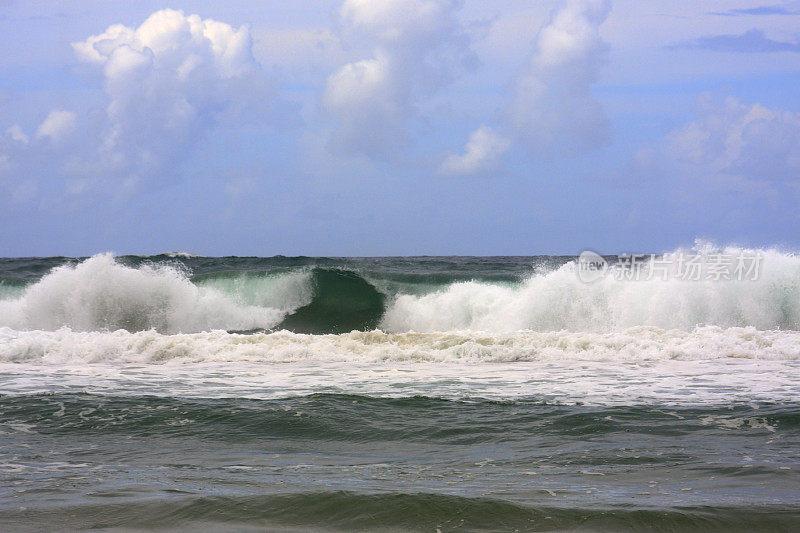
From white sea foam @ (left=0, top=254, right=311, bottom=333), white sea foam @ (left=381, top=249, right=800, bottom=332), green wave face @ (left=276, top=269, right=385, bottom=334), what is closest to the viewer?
white sea foam @ (left=381, top=249, right=800, bottom=332)

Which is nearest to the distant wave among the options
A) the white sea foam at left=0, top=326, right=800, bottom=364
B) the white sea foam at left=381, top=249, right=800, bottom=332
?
the white sea foam at left=381, top=249, right=800, bottom=332

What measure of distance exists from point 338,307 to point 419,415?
34.9 ft

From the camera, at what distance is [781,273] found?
567 inches

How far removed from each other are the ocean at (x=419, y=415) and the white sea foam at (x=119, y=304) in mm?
44

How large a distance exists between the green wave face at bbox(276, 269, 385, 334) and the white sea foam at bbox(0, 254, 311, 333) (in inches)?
39.6

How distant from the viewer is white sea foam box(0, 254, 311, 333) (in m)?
15.0

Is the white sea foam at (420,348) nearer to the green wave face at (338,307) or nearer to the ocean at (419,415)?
the ocean at (419,415)

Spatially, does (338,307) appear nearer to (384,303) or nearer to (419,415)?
(384,303)

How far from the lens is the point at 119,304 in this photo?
49.6ft

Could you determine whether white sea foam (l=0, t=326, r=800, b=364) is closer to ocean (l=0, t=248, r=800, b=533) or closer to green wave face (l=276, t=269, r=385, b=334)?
ocean (l=0, t=248, r=800, b=533)

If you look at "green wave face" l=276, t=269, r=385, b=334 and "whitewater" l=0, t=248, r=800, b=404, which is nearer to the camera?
"whitewater" l=0, t=248, r=800, b=404

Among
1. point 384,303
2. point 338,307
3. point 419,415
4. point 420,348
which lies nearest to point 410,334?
point 420,348

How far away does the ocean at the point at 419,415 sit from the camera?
401cm

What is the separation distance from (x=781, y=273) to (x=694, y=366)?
20.9 ft
